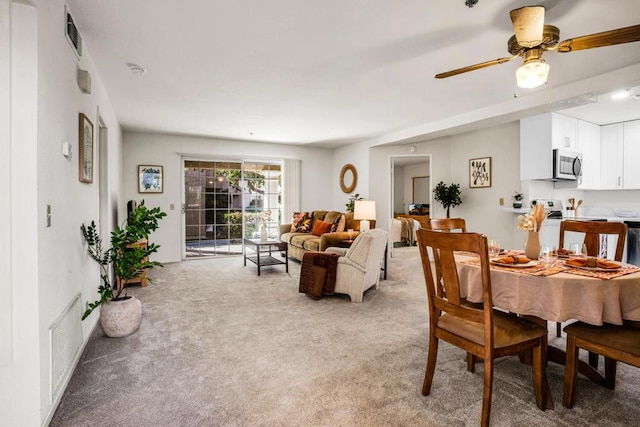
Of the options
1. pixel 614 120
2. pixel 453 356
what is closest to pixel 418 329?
pixel 453 356

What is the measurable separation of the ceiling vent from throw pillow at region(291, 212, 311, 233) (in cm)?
452

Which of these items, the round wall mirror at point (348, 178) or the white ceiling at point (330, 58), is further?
the round wall mirror at point (348, 178)

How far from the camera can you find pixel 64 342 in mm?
1998

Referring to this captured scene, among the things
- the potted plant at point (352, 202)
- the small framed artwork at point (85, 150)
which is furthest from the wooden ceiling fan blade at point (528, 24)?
the potted plant at point (352, 202)

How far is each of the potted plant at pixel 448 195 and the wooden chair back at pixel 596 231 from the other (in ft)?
10.9

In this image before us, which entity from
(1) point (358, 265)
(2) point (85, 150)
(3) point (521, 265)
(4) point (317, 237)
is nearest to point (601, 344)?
(3) point (521, 265)

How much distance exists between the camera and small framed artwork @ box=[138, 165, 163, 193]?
6.24 metres

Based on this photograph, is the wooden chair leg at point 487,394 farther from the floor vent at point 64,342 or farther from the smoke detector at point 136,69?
the smoke detector at point 136,69

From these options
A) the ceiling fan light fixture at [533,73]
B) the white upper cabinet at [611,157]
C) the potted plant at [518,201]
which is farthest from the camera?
the white upper cabinet at [611,157]

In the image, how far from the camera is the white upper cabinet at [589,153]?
5.07 m

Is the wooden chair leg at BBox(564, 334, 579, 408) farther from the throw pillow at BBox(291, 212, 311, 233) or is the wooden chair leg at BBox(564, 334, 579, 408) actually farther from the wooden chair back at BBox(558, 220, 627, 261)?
the throw pillow at BBox(291, 212, 311, 233)

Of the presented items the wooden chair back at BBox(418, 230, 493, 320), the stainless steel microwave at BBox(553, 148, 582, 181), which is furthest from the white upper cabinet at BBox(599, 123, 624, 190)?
the wooden chair back at BBox(418, 230, 493, 320)

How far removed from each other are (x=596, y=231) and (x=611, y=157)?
3964 millimetres

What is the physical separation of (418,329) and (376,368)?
2.80 feet
